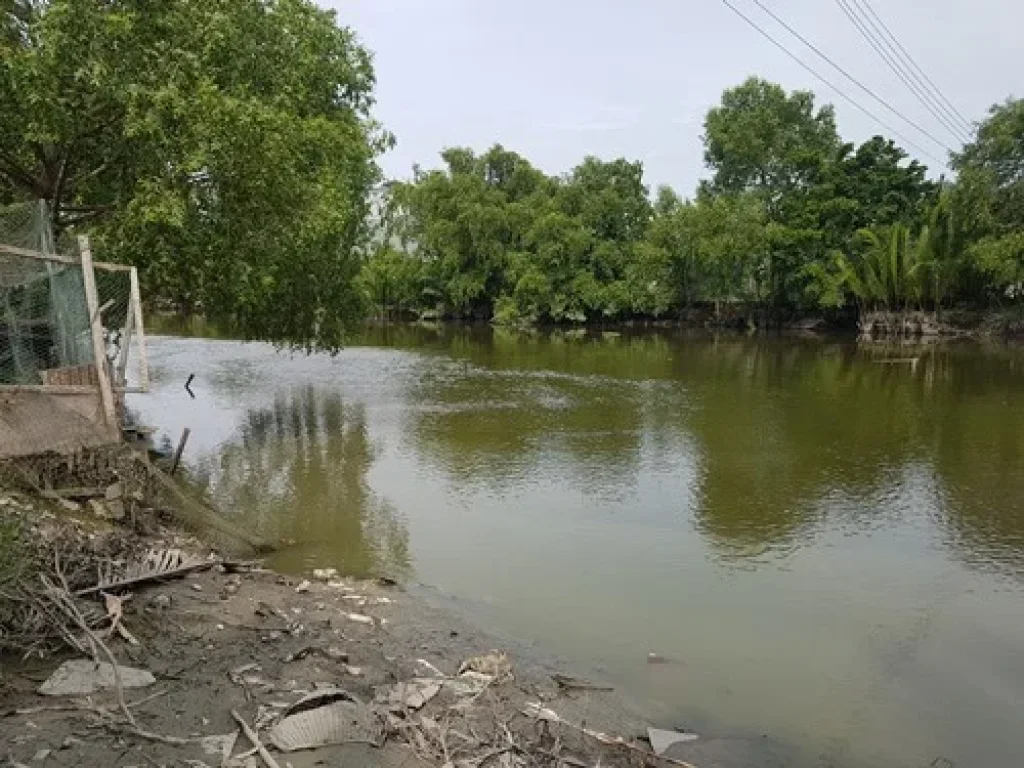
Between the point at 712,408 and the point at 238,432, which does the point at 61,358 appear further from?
the point at 712,408

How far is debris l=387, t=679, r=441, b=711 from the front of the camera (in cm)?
574

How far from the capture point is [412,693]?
19.6 ft

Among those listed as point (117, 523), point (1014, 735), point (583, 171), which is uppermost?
point (583, 171)

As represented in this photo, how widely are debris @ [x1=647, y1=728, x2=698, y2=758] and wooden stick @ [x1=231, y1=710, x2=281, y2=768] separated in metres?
2.65

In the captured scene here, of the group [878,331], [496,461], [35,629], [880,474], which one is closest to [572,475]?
[496,461]

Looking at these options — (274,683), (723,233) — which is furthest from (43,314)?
(723,233)

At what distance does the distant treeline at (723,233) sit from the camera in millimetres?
43312

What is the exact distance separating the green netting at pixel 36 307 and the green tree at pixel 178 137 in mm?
1939

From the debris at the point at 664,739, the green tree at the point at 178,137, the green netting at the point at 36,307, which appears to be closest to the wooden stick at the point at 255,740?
the debris at the point at 664,739

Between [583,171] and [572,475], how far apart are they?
47249mm

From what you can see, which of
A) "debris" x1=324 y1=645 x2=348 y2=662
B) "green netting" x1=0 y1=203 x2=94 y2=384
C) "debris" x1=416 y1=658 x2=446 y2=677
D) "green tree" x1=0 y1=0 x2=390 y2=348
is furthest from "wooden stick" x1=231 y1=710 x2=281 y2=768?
"green tree" x1=0 y1=0 x2=390 y2=348

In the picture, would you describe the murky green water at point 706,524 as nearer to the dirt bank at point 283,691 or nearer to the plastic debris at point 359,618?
the dirt bank at point 283,691

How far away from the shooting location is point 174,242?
512 inches

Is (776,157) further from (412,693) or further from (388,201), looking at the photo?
(412,693)
